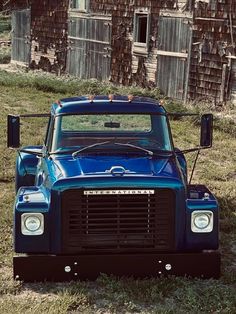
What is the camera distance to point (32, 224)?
19.7 feet

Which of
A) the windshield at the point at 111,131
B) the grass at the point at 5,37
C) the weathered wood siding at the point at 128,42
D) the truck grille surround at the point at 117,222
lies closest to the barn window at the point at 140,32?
the weathered wood siding at the point at 128,42

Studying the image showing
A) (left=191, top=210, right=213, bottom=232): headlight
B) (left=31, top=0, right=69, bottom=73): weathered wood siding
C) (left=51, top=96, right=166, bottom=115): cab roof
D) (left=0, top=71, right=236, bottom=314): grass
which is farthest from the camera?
(left=31, top=0, right=69, bottom=73): weathered wood siding

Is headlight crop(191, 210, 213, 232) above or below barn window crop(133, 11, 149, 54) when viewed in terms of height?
below

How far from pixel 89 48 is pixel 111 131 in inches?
655

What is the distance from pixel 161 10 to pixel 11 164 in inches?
400

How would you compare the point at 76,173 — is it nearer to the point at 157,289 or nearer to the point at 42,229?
the point at 42,229

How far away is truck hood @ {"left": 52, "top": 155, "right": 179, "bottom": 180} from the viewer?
6.13 m

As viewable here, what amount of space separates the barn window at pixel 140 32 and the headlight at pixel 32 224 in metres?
14.9

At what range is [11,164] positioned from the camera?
36.6 feet

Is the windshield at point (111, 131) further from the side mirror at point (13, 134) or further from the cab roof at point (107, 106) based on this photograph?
the side mirror at point (13, 134)

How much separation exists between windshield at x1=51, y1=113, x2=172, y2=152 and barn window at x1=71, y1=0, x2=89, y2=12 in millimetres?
16496

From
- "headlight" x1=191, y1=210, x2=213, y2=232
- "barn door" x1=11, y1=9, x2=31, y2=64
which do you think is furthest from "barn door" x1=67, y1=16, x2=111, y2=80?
"headlight" x1=191, y1=210, x2=213, y2=232

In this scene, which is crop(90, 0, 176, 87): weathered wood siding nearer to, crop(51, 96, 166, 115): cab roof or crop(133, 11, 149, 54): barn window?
crop(133, 11, 149, 54): barn window

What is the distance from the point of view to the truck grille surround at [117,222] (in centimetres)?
599
